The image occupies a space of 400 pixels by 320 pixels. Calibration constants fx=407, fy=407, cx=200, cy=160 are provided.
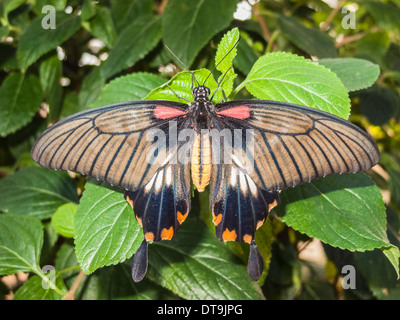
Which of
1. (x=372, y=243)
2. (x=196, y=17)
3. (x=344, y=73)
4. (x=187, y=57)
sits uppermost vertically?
(x=196, y=17)

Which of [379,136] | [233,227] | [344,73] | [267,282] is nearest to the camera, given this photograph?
[233,227]

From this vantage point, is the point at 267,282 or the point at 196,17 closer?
the point at 196,17

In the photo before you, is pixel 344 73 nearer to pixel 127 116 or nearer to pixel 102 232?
pixel 127 116

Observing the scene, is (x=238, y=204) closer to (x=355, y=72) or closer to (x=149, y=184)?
(x=149, y=184)

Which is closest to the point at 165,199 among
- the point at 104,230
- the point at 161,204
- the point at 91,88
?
the point at 161,204

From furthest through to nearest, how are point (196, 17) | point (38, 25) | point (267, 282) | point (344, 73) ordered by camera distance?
point (267, 282), point (38, 25), point (196, 17), point (344, 73)

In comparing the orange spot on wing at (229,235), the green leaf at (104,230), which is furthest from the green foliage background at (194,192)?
the orange spot on wing at (229,235)

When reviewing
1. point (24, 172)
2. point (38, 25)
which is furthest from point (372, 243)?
point (38, 25)
